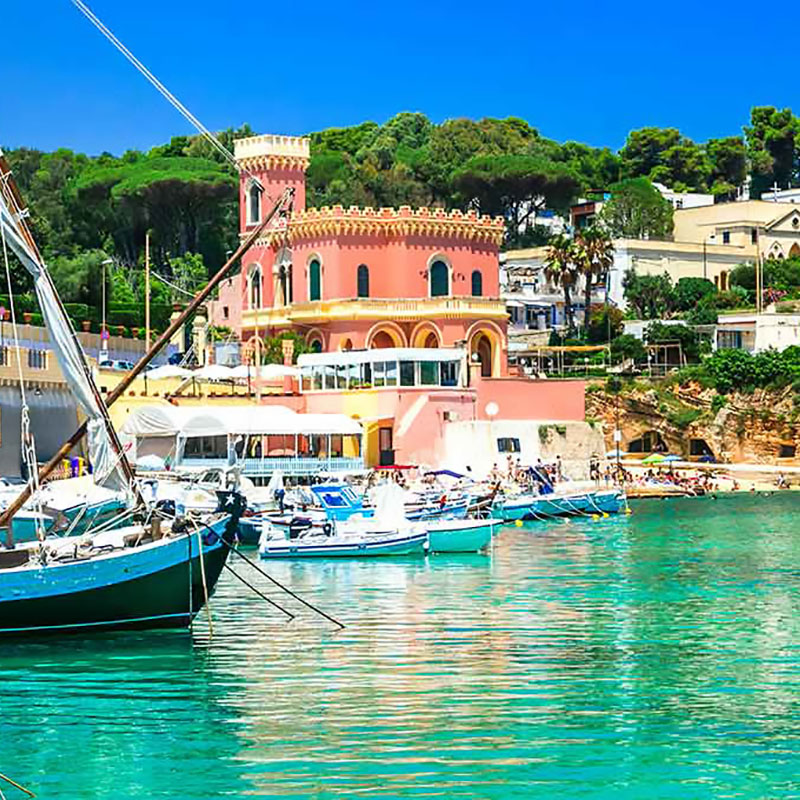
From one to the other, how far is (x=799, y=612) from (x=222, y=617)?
11.7 meters

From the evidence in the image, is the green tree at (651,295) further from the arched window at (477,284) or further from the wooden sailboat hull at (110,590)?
the wooden sailboat hull at (110,590)

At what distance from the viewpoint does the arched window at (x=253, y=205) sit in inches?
3157

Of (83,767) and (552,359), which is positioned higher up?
(552,359)

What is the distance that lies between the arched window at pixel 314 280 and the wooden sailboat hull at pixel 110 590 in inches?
1888

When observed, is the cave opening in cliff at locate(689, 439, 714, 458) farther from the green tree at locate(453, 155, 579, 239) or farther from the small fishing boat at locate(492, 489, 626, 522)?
the green tree at locate(453, 155, 579, 239)

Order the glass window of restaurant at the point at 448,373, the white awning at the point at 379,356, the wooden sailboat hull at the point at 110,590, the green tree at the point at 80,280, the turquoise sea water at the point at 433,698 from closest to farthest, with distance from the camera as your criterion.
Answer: the turquoise sea water at the point at 433,698, the wooden sailboat hull at the point at 110,590, the white awning at the point at 379,356, the glass window of restaurant at the point at 448,373, the green tree at the point at 80,280

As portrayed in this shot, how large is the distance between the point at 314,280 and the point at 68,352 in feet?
156

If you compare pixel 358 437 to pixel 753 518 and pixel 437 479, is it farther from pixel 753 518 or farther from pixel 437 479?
pixel 753 518

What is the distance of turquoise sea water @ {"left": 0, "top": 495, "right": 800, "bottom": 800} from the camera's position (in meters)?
19.0

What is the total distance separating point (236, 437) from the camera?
203 ft

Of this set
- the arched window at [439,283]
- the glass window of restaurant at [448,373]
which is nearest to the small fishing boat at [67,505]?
the glass window of restaurant at [448,373]

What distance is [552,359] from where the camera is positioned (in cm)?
8662

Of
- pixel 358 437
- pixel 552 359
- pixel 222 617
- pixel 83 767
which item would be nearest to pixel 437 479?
pixel 358 437

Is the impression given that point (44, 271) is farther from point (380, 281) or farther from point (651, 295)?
point (651, 295)
